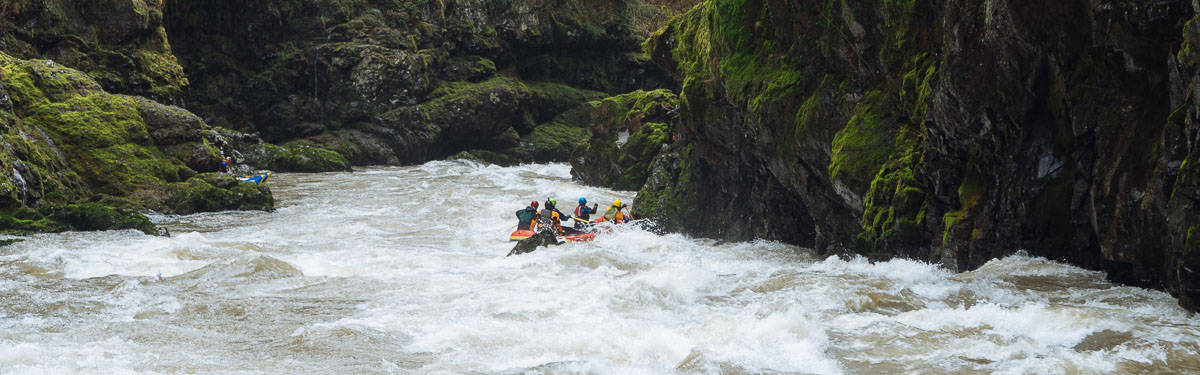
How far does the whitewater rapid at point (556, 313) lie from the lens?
24.8 feet

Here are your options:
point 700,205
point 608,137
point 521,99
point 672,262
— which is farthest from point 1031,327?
point 521,99

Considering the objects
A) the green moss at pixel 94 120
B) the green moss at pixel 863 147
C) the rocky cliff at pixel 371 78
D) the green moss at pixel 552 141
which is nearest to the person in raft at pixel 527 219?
the green moss at pixel 863 147

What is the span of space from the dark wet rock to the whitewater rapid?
12.4 inches

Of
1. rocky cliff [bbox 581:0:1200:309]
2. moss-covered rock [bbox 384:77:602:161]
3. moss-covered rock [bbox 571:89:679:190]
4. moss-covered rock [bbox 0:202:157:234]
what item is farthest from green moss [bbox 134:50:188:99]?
rocky cliff [bbox 581:0:1200:309]

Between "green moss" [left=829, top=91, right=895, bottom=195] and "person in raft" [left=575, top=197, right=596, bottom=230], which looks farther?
"person in raft" [left=575, top=197, right=596, bottom=230]

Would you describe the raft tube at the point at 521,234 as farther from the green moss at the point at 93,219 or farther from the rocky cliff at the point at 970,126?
the green moss at the point at 93,219

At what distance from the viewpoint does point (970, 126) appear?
9719mm

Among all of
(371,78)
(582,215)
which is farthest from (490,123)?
(582,215)

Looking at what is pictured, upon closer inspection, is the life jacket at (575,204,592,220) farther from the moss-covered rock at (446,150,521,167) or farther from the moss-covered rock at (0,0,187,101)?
the moss-covered rock at (446,150,521,167)

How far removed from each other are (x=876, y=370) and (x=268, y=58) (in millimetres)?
35774

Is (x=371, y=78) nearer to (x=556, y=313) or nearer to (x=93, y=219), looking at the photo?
(x=93, y=219)


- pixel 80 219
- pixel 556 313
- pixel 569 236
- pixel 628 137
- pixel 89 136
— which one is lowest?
pixel 80 219

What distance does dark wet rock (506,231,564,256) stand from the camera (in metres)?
14.7

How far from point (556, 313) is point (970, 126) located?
5.09 meters
